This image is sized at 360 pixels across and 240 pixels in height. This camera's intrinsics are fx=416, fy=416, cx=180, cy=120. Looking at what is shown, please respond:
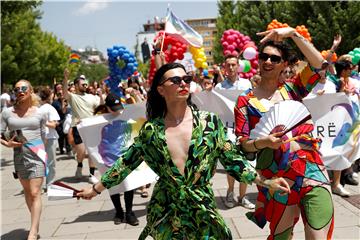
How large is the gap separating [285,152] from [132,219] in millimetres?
2836

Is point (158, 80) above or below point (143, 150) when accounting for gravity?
above

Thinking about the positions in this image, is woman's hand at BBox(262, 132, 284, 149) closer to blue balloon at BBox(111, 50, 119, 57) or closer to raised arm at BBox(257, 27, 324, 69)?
raised arm at BBox(257, 27, 324, 69)

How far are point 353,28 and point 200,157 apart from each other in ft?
64.3

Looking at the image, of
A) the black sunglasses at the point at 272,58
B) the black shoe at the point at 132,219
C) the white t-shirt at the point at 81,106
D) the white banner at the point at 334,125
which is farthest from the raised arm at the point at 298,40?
the white t-shirt at the point at 81,106

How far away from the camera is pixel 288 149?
9.15 feet

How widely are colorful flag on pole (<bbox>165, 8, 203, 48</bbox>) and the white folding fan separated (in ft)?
14.8

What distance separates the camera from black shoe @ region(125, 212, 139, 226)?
5.06 m

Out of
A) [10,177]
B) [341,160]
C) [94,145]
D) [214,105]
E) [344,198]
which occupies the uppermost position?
[214,105]

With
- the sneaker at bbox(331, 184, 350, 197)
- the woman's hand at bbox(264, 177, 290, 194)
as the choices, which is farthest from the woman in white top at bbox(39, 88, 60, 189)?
the sneaker at bbox(331, 184, 350, 197)

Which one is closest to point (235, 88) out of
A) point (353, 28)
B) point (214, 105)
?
point (214, 105)

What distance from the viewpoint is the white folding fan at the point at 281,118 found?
2.72 meters

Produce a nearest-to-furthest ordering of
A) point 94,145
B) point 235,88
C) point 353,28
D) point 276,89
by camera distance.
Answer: point 276,89, point 94,145, point 235,88, point 353,28

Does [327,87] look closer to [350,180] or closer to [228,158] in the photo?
[350,180]

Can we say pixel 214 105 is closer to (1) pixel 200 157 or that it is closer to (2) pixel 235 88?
(2) pixel 235 88
